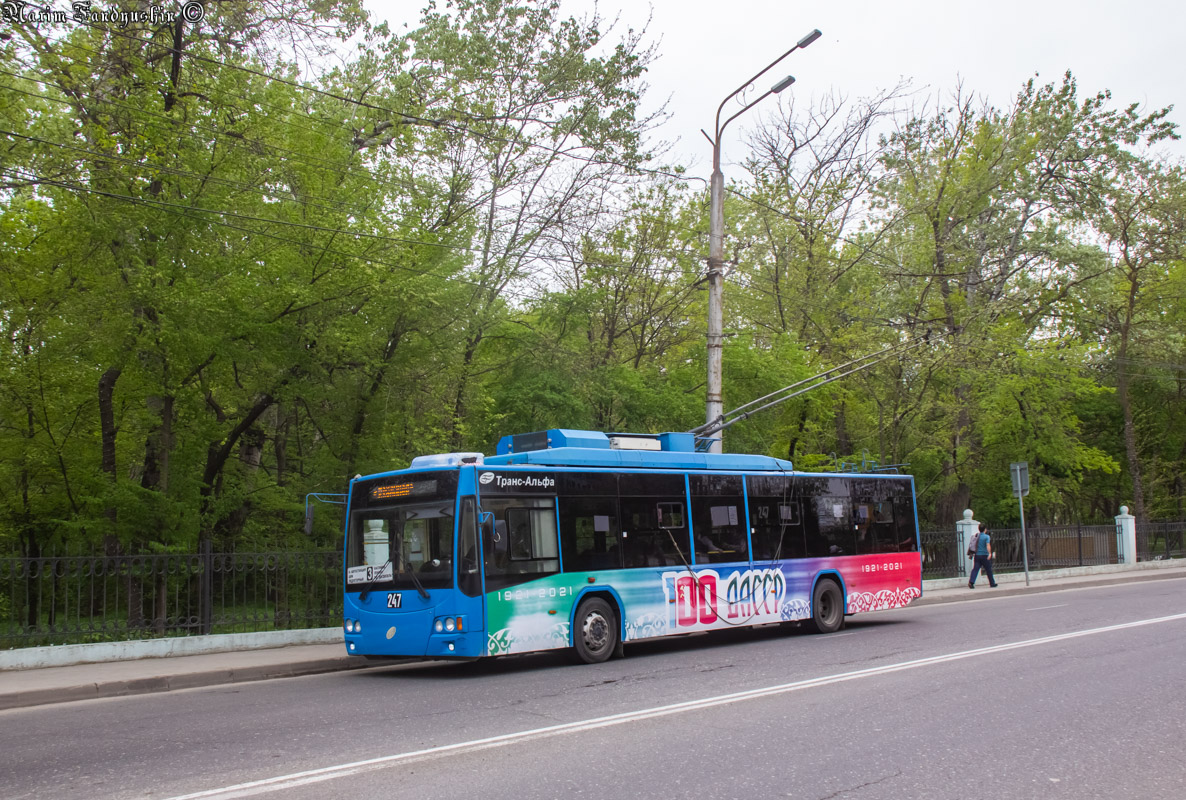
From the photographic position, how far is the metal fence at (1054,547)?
28.0m

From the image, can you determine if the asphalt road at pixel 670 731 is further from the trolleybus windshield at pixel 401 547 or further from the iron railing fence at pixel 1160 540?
the iron railing fence at pixel 1160 540

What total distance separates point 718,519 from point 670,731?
7667mm

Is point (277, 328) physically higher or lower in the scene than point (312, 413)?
higher

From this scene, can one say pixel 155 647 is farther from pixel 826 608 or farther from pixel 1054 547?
pixel 1054 547

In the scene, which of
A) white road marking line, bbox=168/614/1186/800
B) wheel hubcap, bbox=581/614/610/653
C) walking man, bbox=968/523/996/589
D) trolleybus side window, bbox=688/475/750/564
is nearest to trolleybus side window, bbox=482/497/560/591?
wheel hubcap, bbox=581/614/610/653

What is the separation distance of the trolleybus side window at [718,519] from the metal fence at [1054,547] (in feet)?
45.7

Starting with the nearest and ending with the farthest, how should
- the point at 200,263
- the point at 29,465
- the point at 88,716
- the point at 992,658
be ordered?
the point at 88,716, the point at 992,658, the point at 200,263, the point at 29,465

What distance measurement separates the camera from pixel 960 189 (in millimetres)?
32375

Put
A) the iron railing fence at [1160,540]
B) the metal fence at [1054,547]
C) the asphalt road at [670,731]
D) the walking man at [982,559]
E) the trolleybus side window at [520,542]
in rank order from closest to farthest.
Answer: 1. the asphalt road at [670,731]
2. the trolleybus side window at [520,542]
3. the walking man at [982,559]
4. the metal fence at [1054,547]
5. the iron railing fence at [1160,540]

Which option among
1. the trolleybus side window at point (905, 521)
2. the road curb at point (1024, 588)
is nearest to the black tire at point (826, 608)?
the trolleybus side window at point (905, 521)

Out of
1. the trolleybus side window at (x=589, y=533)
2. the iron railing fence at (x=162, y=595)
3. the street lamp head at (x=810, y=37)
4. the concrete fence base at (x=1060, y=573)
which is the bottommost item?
the concrete fence base at (x=1060, y=573)

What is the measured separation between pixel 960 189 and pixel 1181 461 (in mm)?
22617

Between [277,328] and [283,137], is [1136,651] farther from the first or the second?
[283,137]

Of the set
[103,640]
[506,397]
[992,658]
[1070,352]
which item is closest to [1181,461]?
[1070,352]
